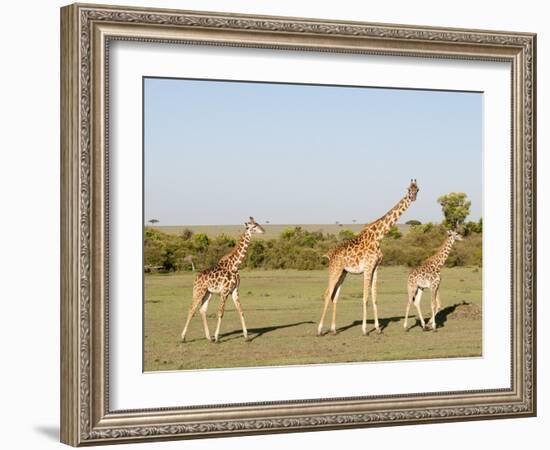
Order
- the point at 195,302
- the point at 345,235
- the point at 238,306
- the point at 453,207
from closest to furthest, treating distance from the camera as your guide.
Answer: the point at 195,302, the point at 238,306, the point at 345,235, the point at 453,207

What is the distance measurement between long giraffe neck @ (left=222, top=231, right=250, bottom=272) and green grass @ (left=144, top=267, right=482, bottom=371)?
8cm


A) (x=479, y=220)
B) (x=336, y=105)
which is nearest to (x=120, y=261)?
(x=336, y=105)

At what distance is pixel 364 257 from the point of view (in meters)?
9.41

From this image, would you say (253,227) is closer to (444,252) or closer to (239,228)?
(239,228)

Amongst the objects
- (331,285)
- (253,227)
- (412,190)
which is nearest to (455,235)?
(412,190)

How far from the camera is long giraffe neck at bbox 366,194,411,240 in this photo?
30.5 ft

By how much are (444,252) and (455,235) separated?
15 cm

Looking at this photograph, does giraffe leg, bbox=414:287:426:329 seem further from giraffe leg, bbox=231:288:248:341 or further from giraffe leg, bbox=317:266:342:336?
giraffe leg, bbox=231:288:248:341

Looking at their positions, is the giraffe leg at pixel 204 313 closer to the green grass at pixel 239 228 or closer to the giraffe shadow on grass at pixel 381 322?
the green grass at pixel 239 228

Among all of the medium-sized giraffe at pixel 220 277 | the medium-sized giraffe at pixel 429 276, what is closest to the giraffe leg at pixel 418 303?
the medium-sized giraffe at pixel 429 276

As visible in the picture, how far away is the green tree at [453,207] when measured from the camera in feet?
31.0

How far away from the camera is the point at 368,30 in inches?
356

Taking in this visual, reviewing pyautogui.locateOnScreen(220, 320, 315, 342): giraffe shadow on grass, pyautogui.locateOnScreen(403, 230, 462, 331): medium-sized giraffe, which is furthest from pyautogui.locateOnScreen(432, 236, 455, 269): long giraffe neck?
pyautogui.locateOnScreen(220, 320, 315, 342): giraffe shadow on grass

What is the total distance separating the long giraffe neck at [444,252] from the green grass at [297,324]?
0.09 m
